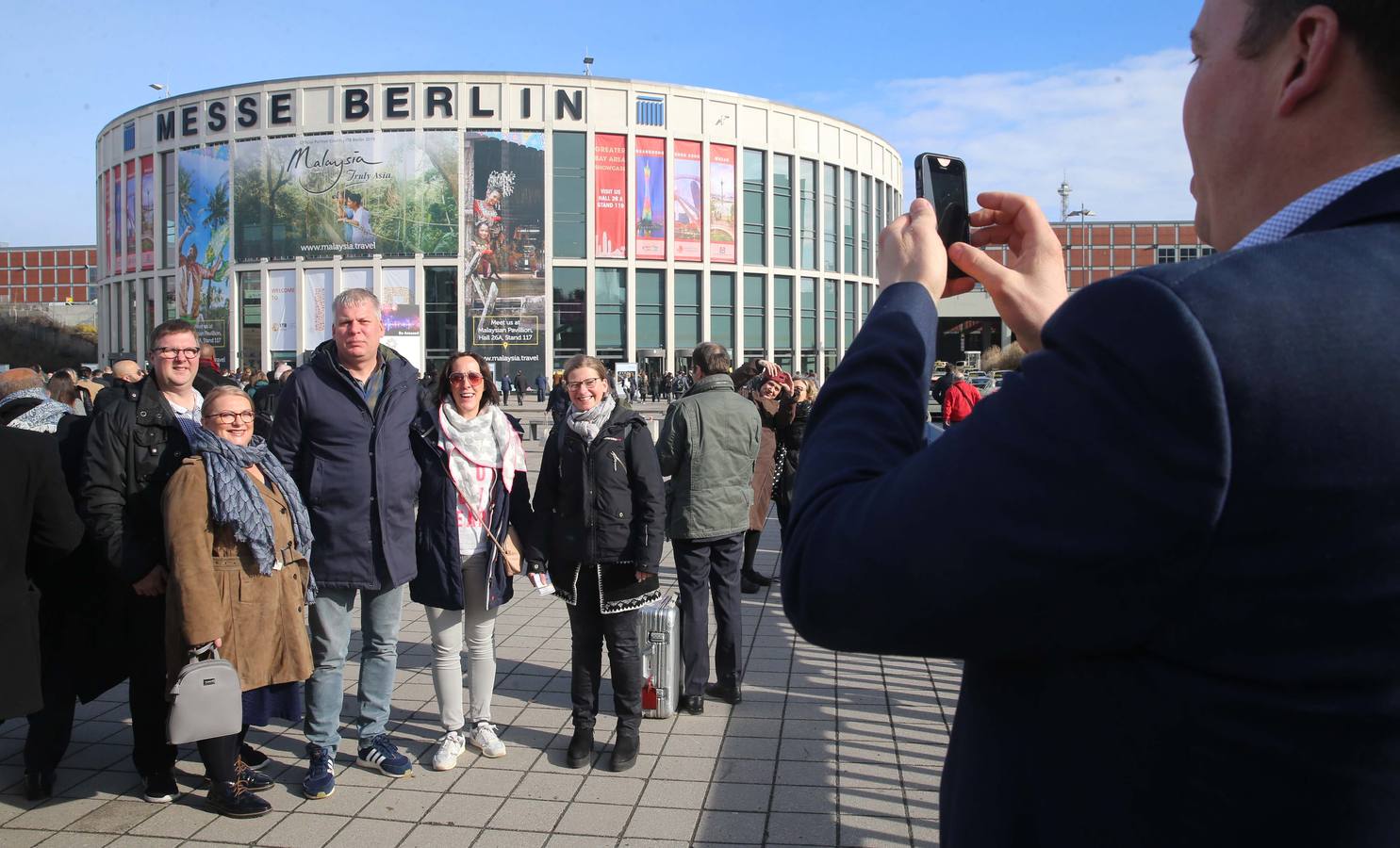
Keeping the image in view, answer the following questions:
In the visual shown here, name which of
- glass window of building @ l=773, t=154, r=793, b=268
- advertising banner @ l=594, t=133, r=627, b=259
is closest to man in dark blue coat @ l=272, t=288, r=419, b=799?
advertising banner @ l=594, t=133, r=627, b=259

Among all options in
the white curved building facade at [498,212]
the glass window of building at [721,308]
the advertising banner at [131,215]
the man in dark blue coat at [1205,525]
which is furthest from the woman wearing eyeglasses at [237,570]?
the advertising banner at [131,215]

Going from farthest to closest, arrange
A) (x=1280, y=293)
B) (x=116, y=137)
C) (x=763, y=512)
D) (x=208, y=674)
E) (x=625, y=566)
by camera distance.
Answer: (x=116, y=137) → (x=763, y=512) → (x=625, y=566) → (x=208, y=674) → (x=1280, y=293)

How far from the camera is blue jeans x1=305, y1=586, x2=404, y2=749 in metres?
5.11

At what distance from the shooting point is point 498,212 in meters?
51.0

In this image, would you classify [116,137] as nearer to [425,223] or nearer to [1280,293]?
[425,223]

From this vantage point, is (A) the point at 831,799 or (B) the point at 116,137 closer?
(A) the point at 831,799

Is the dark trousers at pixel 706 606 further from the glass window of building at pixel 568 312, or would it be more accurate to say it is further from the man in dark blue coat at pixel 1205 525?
the glass window of building at pixel 568 312

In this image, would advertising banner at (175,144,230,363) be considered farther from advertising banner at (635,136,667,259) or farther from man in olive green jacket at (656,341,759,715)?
man in olive green jacket at (656,341,759,715)

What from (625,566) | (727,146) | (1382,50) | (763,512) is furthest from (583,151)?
(1382,50)

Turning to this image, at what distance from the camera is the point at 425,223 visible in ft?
166

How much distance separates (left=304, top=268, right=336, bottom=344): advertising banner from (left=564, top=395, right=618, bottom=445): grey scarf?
1957 inches

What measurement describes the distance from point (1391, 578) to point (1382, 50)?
476mm

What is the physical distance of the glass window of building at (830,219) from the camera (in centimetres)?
5809

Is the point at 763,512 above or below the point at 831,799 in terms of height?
above
